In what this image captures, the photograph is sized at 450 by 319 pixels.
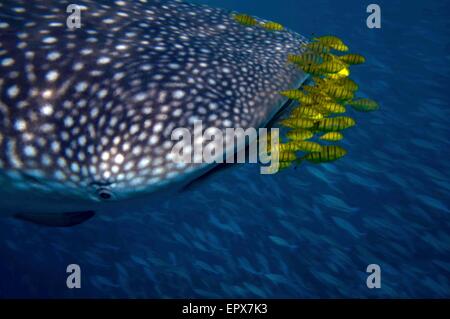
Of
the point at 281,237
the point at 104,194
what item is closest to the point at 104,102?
the point at 104,194

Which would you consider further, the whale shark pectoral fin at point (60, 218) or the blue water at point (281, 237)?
the blue water at point (281, 237)

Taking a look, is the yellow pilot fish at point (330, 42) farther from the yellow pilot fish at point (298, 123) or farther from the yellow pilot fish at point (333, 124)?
the yellow pilot fish at point (298, 123)

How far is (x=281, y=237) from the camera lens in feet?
38.6

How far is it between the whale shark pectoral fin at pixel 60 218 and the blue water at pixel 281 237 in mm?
5062

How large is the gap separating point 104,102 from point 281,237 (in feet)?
31.4

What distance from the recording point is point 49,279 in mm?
11523

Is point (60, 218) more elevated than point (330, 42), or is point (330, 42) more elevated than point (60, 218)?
point (330, 42)

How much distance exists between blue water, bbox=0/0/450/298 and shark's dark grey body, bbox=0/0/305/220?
6.04 metres

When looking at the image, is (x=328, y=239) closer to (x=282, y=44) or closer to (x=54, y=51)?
(x=282, y=44)

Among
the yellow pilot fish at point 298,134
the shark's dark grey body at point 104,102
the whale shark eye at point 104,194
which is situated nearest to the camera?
the shark's dark grey body at point 104,102

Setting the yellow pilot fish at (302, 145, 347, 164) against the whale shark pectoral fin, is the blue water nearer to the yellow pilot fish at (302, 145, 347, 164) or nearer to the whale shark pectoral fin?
the whale shark pectoral fin

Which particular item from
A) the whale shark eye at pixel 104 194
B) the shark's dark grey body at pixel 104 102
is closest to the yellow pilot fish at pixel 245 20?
the shark's dark grey body at pixel 104 102

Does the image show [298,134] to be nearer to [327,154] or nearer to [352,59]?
[327,154]

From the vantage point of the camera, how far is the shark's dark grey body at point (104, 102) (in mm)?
2791
